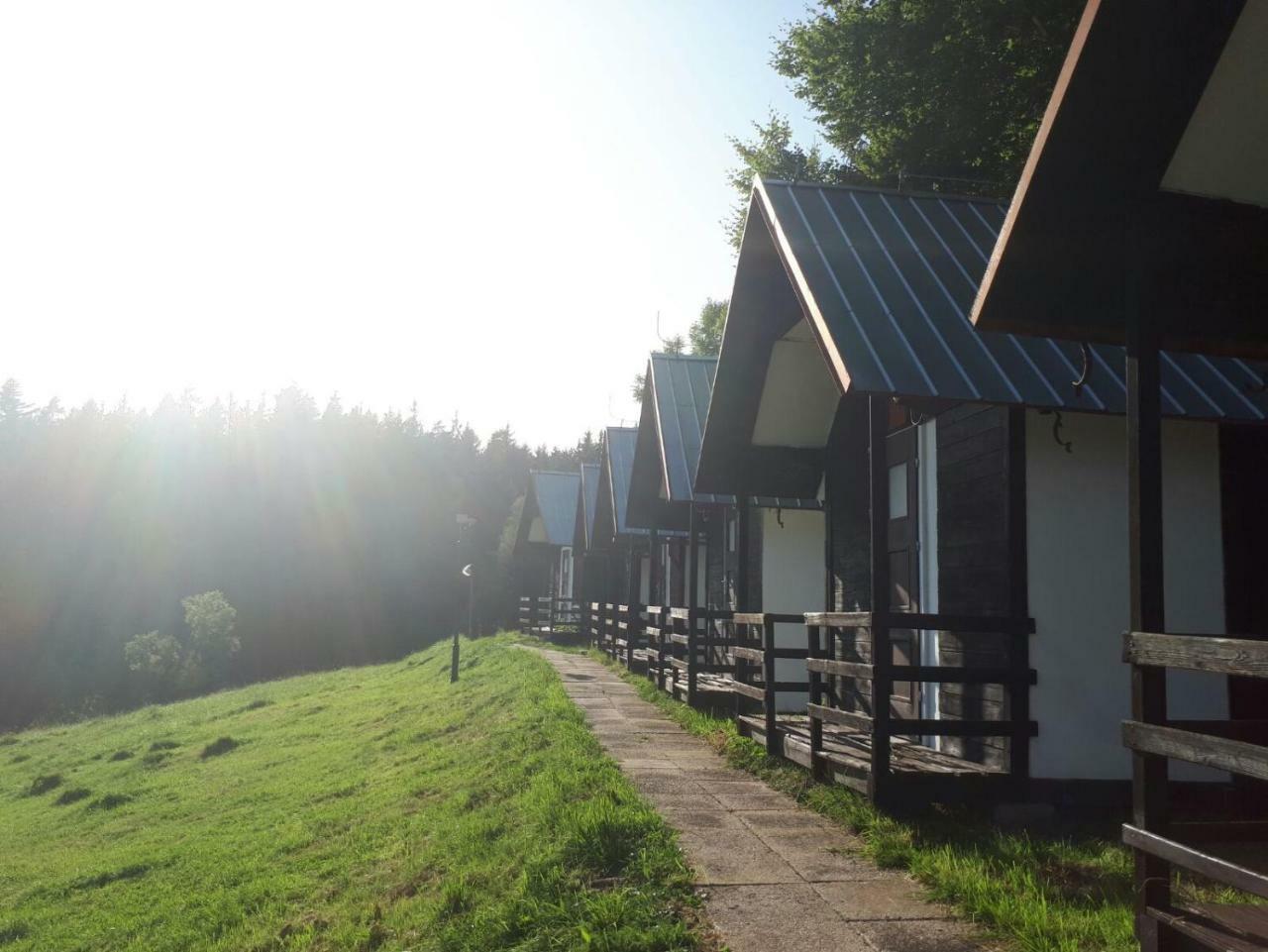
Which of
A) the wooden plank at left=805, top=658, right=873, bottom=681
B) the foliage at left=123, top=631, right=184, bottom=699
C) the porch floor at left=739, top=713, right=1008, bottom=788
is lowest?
the foliage at left=123, top=631, right=184, bottom=699

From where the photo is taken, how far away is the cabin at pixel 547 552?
34781 mm

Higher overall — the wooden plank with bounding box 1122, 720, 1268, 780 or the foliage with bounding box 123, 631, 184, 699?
the wooden plank with bounding box 1122, 720, 1268, 780

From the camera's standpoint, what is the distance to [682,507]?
67.4 ft

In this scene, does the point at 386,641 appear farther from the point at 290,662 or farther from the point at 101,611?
the point at 101,611

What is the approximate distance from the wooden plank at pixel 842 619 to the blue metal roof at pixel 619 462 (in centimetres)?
1412

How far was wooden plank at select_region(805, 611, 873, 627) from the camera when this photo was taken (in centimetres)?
775

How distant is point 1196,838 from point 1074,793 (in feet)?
10.2

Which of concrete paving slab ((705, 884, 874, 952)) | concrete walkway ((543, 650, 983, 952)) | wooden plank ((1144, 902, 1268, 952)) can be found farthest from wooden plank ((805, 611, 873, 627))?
wooden plank ((1144, 902, 1268, 952))

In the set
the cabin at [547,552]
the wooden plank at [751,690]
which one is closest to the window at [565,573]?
the cabin at [547,552]

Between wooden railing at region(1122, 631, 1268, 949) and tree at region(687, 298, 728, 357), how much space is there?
36.4 metres

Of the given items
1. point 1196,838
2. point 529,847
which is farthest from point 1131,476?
point 529,847

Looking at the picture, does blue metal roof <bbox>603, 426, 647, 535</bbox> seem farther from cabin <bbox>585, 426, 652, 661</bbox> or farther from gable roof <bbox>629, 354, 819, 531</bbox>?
gable roof <bbox>629, 354, 819, 531</bbox>

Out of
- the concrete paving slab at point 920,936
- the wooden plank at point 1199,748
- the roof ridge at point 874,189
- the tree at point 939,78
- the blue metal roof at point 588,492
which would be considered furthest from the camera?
the blue metal roof at point 588,492

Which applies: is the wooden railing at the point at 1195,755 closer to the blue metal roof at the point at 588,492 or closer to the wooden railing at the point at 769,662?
the wooden railing at the point at 769,662
